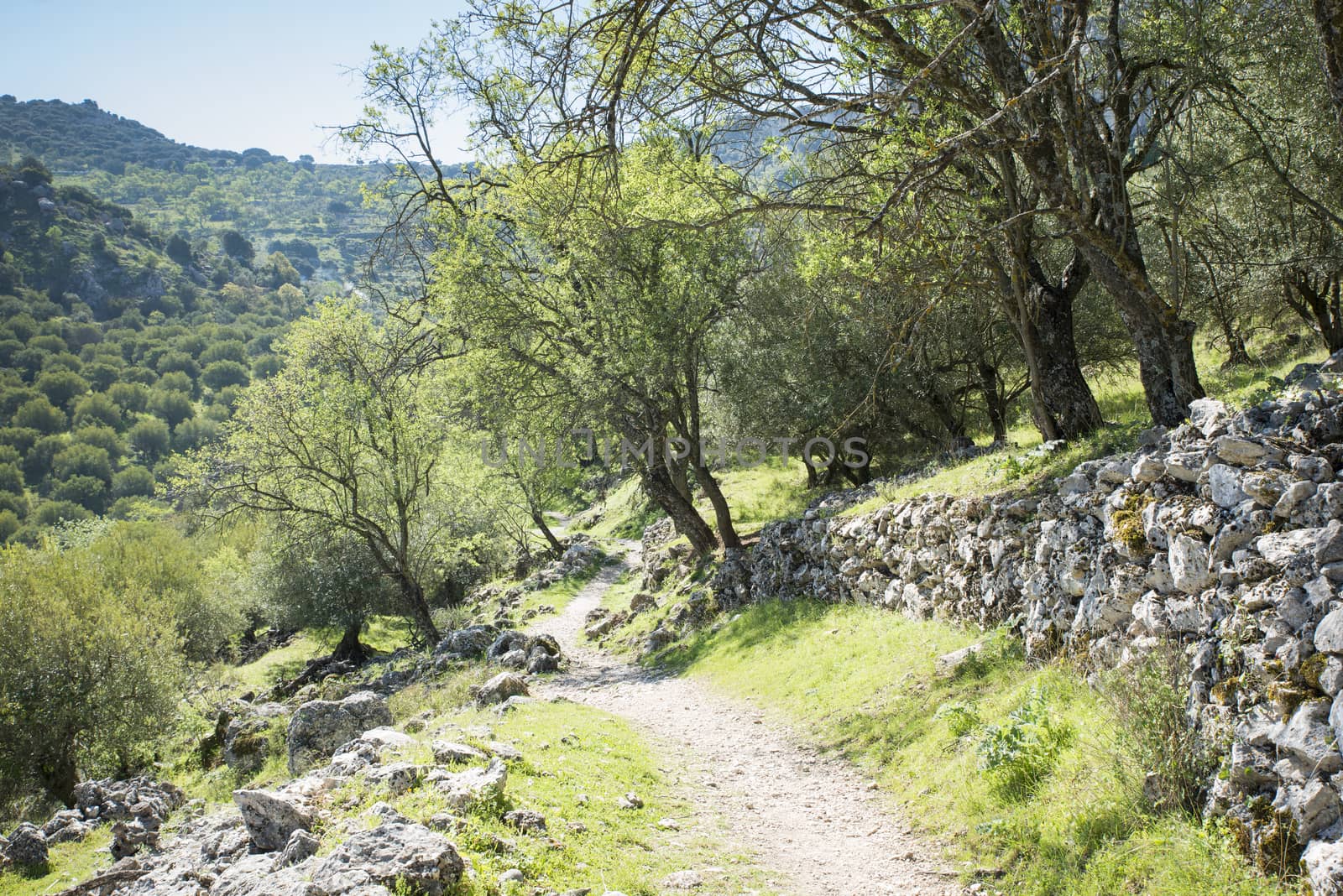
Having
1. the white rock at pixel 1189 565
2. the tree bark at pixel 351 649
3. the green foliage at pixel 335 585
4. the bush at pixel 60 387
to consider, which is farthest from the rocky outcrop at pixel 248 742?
the bush at pixel 60 387

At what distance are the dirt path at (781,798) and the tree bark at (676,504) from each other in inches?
296

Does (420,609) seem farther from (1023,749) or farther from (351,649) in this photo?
(1023,749)

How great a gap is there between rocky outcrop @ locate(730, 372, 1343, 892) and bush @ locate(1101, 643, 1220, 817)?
0.13m

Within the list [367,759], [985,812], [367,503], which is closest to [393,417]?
[367,503]

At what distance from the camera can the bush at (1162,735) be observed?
4820 mm

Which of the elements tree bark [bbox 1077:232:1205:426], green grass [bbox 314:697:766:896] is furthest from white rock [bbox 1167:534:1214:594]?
green grass [bbox 314:697:766:896]

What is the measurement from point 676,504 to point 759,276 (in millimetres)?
7853

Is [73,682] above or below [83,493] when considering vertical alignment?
below

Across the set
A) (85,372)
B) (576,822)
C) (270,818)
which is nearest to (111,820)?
(270,818)

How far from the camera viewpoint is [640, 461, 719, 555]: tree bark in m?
20.9

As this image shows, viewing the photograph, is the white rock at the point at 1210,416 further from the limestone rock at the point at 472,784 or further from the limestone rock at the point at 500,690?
the limestone rock at the point at 500,690

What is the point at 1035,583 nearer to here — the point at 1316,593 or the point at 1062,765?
the point at 1062,765

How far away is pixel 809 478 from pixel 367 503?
16.2 m

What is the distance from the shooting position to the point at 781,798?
799 centimetres
